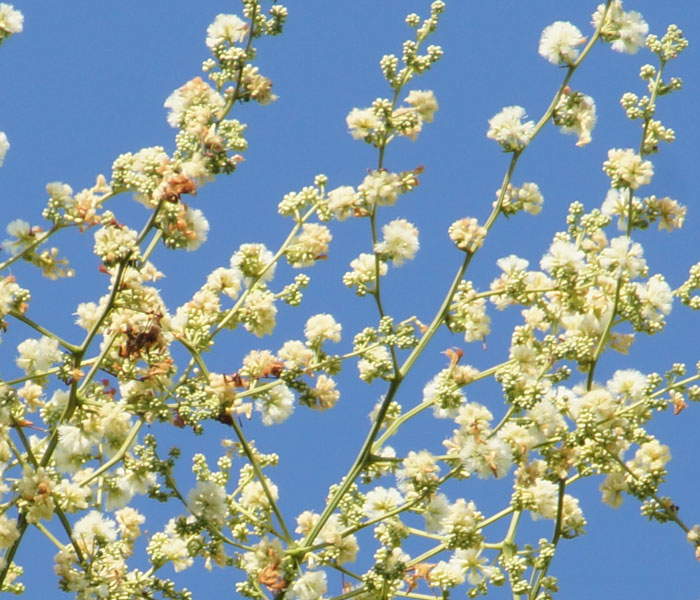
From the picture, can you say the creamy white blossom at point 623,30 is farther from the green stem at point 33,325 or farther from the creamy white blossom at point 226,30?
the green stem at point 33,325

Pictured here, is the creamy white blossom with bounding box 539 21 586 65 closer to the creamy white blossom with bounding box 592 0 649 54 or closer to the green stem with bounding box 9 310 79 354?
the creamy white blossom with bounding box 592 0 649 54

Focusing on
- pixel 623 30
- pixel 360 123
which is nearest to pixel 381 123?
pixel 360 123

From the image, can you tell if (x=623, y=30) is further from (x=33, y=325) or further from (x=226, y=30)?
(x=33, y=325)

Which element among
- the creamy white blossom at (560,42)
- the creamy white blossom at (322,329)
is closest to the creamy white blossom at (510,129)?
the creamy white blossom at (560,42)

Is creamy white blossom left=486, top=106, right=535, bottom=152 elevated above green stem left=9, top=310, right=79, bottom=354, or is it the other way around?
creamy white blossom left=486, top=106, right=535, bottom=152

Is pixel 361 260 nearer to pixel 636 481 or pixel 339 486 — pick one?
pixel 339 486

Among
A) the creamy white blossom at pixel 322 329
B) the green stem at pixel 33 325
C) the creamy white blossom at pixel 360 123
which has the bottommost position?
the green stem at pixel 33 325

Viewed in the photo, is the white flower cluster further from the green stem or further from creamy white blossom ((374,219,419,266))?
the green stem

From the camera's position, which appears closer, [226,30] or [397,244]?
[397,244]

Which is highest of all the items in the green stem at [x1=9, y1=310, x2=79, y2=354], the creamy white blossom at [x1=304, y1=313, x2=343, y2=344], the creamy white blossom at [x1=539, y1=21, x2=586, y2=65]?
the creamy white blossom at [x1=539, y1=21, x2=586, y2=65]

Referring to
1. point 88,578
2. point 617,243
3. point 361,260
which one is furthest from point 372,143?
point 88,578

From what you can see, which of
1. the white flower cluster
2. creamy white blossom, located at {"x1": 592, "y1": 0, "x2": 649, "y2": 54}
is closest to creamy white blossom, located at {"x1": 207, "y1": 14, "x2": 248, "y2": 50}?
the white flower cluster

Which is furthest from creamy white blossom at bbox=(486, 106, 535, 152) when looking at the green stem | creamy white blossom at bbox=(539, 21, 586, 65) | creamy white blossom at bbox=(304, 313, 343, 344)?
the green stem

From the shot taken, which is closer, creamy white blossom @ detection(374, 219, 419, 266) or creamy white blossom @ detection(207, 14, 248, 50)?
creamy white blossom @ detection(374, 219, 419, 266)
